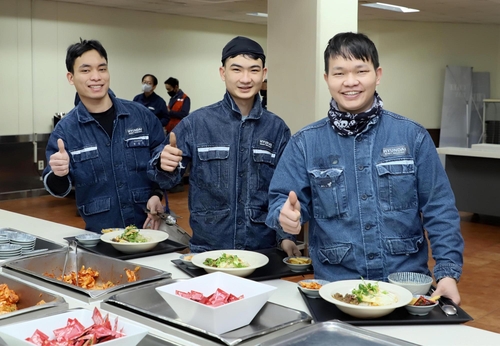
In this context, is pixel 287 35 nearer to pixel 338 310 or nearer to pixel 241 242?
pixel 241 242

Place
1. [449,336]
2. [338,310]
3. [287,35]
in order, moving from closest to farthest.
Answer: [449,336] < [338,310] < [287,35]

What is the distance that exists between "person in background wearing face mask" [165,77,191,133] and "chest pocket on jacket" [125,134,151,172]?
23.7 ft

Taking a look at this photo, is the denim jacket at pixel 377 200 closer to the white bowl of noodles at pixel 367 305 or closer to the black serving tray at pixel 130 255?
the white bowl of noodles at pixel 367 305

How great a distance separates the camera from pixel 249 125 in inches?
116

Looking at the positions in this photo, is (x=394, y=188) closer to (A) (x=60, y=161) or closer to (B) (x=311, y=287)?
(B) (x=311, y=287)

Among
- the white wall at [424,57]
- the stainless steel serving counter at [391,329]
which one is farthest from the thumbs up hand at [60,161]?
the white wall at [424,57]

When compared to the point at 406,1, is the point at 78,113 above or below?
below

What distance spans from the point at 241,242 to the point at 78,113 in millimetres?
1070

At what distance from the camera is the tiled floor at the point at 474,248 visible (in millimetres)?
4746

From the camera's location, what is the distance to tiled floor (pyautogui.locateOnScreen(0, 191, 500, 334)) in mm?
4746

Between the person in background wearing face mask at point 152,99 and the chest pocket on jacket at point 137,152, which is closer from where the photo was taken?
the chest pocket on jacket at point 137,152

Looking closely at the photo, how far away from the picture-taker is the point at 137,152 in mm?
3295

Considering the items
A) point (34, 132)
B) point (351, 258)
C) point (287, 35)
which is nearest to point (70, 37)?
point (34, 132)

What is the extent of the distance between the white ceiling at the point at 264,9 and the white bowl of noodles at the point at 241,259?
803 centimetres
